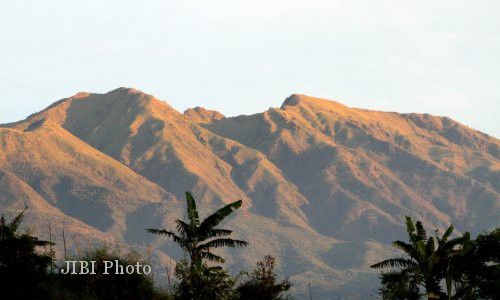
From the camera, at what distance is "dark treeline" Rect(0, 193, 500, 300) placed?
51188 mm

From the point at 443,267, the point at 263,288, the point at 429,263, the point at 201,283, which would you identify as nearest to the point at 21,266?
the point at 201,283

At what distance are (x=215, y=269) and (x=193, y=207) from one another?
12.4 feet

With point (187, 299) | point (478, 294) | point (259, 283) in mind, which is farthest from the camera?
point (259, 283)

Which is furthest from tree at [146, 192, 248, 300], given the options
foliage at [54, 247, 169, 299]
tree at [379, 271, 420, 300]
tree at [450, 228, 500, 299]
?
tree at [450, 228, 500, 299]

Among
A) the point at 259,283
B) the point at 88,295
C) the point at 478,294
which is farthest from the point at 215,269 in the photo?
the point at 478,294

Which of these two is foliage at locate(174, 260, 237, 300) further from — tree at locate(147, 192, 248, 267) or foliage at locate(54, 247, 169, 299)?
foliage at locate(54, 247, 169, 299)

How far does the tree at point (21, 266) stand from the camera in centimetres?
5625

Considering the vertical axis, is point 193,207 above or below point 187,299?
above

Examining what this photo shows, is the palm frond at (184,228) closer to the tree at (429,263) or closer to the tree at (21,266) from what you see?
the tree at (21,266)

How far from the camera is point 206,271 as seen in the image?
5050 centimetres

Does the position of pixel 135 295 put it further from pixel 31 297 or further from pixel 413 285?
pixel 413 285

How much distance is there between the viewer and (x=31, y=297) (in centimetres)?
5556

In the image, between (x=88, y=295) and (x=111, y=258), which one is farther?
(x=111, y=258)

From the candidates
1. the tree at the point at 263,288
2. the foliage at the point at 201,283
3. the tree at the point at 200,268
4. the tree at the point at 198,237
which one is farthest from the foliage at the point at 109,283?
the tree at the point at 263,288
